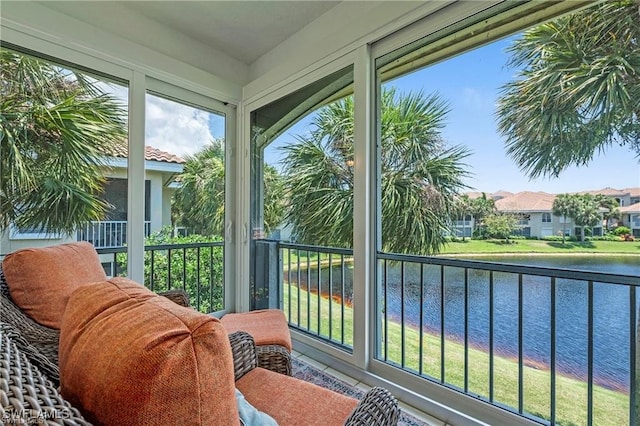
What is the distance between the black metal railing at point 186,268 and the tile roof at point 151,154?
0.74 metres

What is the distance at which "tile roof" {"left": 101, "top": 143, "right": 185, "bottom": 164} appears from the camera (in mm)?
2309

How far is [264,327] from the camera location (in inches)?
70.8

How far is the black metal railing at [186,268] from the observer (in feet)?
7.72

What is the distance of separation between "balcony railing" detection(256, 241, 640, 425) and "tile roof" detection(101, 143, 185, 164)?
4.87 ft

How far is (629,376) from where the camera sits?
4.38 ft

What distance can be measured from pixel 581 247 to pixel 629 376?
587 mm

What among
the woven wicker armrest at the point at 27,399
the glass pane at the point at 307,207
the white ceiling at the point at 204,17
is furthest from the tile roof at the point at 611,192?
the white ceiling at the point at 204,17

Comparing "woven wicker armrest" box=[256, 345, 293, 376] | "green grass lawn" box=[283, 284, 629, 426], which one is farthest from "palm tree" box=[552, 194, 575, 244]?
"woven wicker armrest" box=[256, 345, 293, 376]

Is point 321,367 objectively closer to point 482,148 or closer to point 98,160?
point 482,148

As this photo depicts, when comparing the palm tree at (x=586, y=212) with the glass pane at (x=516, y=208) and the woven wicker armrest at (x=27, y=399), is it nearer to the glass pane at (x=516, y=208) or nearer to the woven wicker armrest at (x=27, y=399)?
the glass pane at (x=516, y=208)

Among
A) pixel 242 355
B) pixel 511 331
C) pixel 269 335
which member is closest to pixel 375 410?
pixel 242 355

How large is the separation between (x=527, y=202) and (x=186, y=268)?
2.75m

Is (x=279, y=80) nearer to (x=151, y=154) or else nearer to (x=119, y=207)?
(x=151, y=154)

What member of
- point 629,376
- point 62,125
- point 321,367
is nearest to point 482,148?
point 629,376
